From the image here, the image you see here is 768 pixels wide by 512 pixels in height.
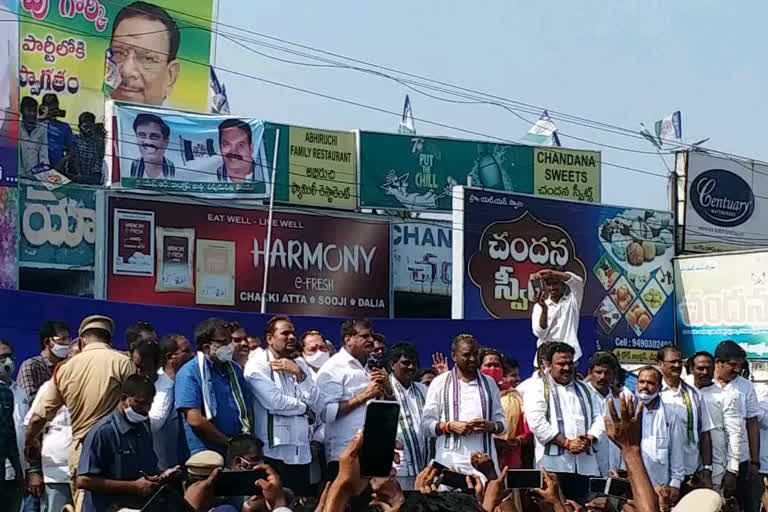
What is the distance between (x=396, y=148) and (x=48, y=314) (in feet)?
62.7

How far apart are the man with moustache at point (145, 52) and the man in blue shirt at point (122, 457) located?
1005 inches

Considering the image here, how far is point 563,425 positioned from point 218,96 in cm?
2483

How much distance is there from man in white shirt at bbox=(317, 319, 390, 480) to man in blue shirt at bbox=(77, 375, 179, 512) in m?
2.00

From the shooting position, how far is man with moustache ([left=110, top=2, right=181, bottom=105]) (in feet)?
111

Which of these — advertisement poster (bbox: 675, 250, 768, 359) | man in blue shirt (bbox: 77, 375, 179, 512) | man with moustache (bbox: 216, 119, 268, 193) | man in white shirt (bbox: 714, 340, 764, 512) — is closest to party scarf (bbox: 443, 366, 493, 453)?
man in blue shirt (bbox: 77, 375, 179, 512)

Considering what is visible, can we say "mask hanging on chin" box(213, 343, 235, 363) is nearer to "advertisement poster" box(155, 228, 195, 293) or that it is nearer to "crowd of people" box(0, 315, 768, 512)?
"crowd of people" box(0, 315, 768, 512)

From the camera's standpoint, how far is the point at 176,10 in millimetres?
35344

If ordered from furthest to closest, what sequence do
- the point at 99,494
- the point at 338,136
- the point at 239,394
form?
the point at 338,136 → the point at 239,394 → the point at 99,494

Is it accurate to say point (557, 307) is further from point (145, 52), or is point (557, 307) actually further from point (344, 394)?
point (145, 52)

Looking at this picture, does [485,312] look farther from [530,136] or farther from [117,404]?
[117,404]

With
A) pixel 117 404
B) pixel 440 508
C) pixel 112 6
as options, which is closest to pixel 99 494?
pixel 117 404

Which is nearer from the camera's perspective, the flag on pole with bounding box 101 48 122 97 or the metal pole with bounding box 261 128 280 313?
the metal pole with bounding box 261 128 280 313

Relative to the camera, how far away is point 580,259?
2697cm

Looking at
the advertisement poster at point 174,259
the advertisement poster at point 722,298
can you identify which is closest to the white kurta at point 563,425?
the advertisement poster at point 174,259
